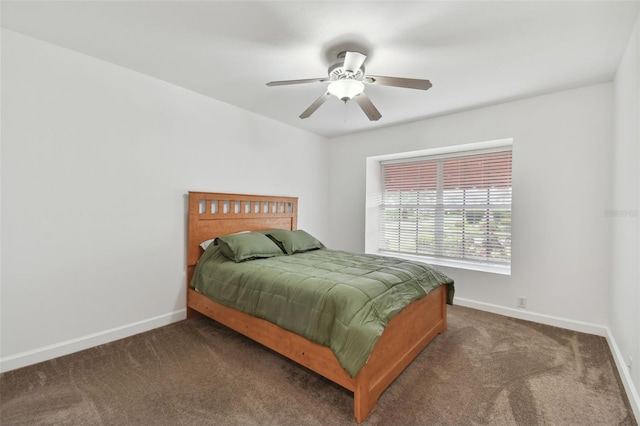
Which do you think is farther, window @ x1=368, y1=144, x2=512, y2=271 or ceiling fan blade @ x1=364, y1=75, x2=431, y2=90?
window @ x1=368, y1=144, x2=512, y2=271

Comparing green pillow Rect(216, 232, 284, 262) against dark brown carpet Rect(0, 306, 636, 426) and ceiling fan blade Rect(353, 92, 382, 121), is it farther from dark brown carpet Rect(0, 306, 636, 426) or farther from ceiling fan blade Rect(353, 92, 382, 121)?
ceiling fan blade Rect(353, 92, 382, 121)

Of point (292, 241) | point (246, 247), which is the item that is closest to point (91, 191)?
point (246, 247)

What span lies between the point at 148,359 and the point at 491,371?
259 centimetres

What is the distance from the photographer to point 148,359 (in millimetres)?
2203

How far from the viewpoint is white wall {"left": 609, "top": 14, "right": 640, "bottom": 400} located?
180 cm

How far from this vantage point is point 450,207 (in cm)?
393

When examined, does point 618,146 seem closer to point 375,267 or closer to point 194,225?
point 375,267

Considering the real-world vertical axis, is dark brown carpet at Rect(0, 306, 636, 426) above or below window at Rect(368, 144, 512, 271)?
below

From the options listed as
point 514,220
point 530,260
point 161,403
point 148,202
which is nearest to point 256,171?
point 148,202

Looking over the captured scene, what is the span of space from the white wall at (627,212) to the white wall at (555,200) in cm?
15

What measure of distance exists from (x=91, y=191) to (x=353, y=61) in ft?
7.67

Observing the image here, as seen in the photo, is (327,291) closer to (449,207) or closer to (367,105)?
(367,105)

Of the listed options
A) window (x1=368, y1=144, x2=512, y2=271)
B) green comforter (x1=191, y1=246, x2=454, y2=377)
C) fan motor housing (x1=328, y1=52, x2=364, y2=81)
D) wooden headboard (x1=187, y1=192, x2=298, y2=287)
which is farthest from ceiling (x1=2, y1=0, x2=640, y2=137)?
green comforter (x1=191, y1=246, x2=454, y2=377)

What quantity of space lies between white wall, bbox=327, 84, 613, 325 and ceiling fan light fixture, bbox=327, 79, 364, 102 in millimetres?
1931
